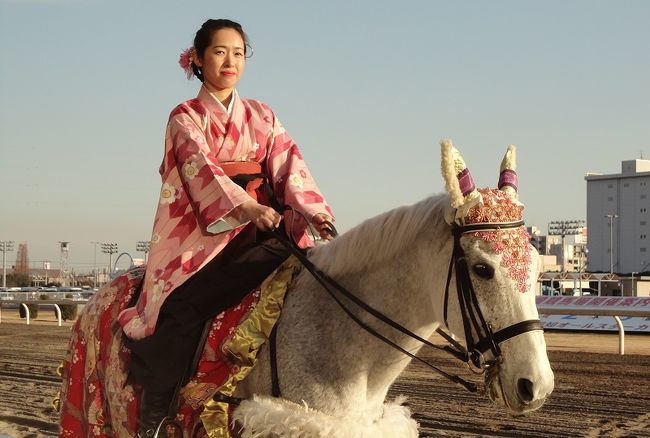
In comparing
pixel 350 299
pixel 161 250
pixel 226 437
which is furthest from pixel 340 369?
pixel 161 250

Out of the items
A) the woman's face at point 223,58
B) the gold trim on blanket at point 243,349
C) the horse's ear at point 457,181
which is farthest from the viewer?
the woman's face at point 223,58

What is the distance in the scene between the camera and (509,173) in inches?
133

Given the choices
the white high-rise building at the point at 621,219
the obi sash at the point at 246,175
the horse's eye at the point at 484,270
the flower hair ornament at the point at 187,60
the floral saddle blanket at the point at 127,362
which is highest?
the flower hair ornament at the point at 187,60

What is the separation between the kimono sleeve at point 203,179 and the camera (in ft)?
11.9

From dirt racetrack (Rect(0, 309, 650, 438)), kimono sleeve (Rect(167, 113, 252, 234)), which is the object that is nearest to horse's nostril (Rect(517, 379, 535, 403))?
kimono sleeve (Rect(167, 113, 252, 234))

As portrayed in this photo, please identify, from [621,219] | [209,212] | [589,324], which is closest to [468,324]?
[209,212]

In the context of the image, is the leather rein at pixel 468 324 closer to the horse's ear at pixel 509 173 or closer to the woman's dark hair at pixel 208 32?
the horse's ear at pixel 509 173

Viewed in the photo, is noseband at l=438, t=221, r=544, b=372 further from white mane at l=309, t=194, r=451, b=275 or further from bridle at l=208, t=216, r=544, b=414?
white mane at l=309, t=194, r=451, b=275

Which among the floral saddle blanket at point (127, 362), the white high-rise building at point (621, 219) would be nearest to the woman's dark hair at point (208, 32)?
the floral saddle blanket at point (127, 362)

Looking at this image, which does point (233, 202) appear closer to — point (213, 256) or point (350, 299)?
point (213, 256)

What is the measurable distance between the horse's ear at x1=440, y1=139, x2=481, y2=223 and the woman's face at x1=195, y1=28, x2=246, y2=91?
1311 mm

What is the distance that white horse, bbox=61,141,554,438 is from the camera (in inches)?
117

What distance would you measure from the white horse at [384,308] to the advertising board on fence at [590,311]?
391 inches

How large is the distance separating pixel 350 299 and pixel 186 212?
903mm
